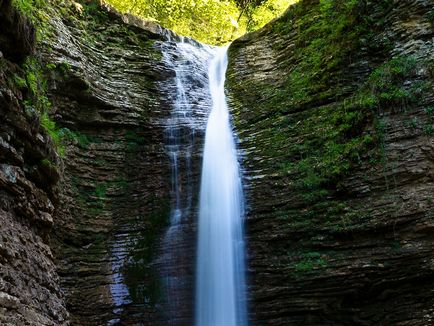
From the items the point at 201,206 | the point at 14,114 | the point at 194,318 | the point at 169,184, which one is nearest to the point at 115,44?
the point at 169,184

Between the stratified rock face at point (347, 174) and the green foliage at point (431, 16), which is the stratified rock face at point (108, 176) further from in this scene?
the green foliage at point (431, 16)

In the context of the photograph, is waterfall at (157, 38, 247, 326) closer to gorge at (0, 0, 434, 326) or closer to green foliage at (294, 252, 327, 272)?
gorge at (0, 0, 434, 326)

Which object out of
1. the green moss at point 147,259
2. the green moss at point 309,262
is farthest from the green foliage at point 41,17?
the green moss at point 309,262

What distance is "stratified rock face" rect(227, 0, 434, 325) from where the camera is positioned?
6.52 metres

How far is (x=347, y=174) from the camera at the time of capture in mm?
7543

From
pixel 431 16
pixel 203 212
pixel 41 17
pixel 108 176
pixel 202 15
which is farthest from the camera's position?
pixel 202 15

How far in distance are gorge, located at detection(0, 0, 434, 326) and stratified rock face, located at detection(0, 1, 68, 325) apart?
0.09 ft

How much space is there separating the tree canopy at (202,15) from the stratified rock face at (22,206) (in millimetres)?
10185

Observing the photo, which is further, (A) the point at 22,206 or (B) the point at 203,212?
(B) the point at 203,212

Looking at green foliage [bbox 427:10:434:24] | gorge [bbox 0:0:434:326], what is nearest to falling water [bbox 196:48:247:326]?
gorge [bbox 0:0:434:326]

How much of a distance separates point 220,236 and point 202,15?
10.5 metres

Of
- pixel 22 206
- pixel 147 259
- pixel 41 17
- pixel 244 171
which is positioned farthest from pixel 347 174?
pixel 41 17

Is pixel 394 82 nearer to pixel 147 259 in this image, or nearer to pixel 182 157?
pixel 182 157

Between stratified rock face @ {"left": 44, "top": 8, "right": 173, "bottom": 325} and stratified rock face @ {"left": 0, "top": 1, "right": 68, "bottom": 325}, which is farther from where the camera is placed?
stratified rock face @ {"left": 44, "top": 8, "right": 173, "bottom": 325}
